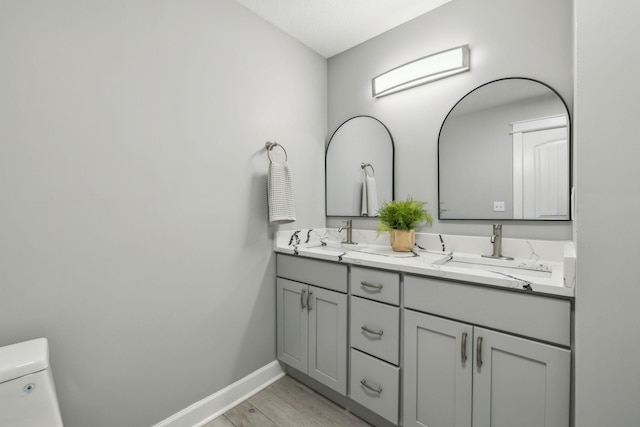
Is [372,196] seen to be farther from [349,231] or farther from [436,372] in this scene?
[436,372]

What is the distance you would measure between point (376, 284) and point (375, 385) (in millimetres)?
515

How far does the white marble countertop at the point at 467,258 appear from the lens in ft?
3.26

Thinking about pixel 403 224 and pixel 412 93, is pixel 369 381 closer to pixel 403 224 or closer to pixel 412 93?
pixel 403 224

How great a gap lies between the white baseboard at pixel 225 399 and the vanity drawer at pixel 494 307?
44.3 inches

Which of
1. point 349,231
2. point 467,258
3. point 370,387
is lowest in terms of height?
point 370,387

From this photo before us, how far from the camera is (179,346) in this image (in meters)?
1.43

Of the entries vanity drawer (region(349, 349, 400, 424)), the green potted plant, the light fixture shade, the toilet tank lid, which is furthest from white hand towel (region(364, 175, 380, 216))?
the toilet tank lid

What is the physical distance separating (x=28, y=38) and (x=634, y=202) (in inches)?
83.1

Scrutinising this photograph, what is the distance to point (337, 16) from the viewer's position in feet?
5.87

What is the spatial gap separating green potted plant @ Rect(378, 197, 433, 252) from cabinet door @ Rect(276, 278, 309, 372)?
65 cm

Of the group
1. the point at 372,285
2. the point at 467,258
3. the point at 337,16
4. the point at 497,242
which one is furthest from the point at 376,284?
the point at 337,16

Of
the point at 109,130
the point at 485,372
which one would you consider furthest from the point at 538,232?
the point at 109,130

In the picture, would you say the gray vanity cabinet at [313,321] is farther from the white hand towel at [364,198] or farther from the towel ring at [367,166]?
the towel ring at [367,166]

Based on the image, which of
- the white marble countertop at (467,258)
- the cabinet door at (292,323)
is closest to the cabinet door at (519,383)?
the white marble countertop at (467,258)
